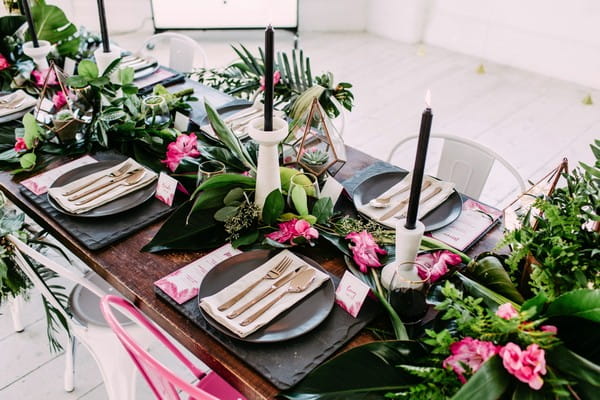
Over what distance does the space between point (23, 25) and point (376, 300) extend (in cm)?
212

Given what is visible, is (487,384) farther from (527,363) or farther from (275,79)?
(275,79)

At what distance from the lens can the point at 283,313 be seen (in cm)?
114

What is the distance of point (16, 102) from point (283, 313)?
1470mm

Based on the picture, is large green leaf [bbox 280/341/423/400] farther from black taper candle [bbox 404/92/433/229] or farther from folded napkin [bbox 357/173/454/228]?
folded napkin [bbox 357/173/454/228]

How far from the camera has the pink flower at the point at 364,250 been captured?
1249 mm

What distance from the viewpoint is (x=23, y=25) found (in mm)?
2479

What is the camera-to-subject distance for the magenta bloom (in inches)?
51.3

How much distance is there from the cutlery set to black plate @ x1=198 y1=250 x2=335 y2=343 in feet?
0.09

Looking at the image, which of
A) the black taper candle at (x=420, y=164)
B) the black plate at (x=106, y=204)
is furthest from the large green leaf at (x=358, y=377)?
the black plate at (x=106, y=204)

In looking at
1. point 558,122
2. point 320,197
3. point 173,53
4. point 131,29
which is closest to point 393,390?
point 320,197

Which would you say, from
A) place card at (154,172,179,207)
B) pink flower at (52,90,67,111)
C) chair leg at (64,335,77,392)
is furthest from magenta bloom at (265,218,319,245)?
pink flower at (52,90,67,111)

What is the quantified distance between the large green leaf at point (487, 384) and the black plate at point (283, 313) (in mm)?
352

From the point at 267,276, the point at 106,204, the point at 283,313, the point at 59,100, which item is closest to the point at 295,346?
the point at 283,313

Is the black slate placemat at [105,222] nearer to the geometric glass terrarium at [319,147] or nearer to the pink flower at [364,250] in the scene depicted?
the geometric glass terrarium at [319,147]
